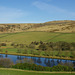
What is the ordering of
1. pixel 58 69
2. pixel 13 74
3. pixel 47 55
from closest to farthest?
pixel 13 74 → pixel 58 69 → pixel 47 55

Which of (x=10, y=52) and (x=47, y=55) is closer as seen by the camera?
(x=47, y=55)

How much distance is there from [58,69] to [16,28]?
15582 centimetres

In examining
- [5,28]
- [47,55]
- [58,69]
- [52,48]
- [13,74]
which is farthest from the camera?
[5,28]

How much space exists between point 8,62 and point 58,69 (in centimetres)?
1670

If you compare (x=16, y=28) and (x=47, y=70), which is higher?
(x=16, y=28)

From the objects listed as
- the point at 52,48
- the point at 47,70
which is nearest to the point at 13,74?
the point at 47,70

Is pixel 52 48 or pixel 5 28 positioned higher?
pixel 5 28

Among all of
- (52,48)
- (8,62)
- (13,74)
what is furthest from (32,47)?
(13,74)

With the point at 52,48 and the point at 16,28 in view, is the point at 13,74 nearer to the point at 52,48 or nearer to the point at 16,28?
the point at 52,48

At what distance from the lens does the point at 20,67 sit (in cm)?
4128

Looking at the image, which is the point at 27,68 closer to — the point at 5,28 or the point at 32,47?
the point at 32,47

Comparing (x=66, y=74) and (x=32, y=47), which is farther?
(x=32, y=47)

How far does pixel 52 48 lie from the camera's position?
81.8 metres

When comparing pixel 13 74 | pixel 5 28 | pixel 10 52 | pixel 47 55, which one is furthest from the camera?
pixel 5 28
